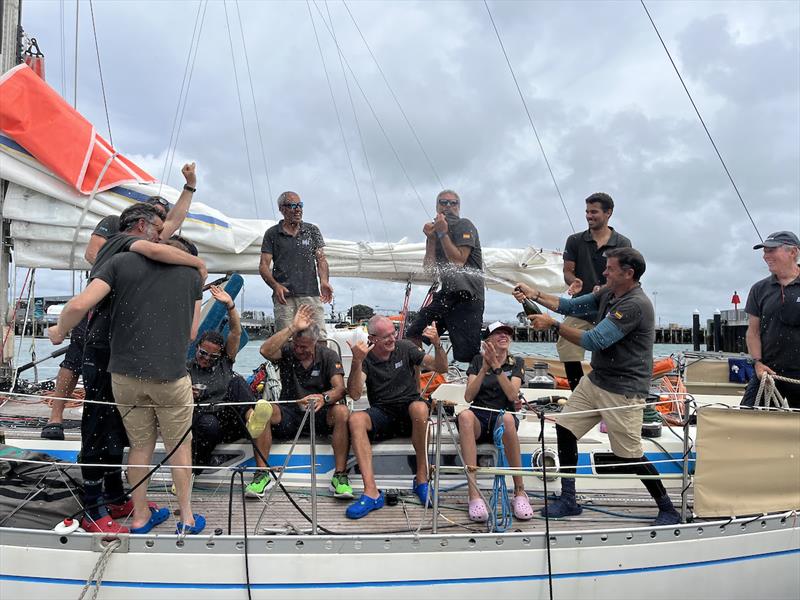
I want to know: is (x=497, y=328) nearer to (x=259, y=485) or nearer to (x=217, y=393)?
(x=259, y=485)

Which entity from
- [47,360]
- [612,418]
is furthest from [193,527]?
[47,360]

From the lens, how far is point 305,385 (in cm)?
488

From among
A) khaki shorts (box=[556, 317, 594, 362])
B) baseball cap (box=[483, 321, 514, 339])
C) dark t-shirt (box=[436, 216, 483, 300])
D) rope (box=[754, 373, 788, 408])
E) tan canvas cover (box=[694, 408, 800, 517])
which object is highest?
dark t-shirt (box=[436, 216, 483, 300])

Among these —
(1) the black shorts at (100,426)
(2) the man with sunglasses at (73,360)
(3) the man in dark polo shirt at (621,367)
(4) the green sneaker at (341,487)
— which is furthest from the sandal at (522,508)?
(2) the man with sunglasses at (73,360)

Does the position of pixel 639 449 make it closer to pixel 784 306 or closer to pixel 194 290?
pixel 784 306

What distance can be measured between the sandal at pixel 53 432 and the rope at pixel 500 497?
11.4 ft

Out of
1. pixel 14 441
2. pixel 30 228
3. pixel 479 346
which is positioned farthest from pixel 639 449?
pixel 30 228

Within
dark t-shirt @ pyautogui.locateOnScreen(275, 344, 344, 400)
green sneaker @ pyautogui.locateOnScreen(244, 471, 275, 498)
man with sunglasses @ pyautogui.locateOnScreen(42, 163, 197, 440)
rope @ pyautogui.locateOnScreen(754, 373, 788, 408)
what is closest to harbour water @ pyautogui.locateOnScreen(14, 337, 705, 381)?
man with sunglasses @ pyautogui.locateOnScreen(42, 163, 197, 440)

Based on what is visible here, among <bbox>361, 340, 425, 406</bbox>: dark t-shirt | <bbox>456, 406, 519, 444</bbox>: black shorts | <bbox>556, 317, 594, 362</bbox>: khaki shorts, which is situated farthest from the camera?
<bbox>556, 317, 594, 362</bbox>: khaki shorts

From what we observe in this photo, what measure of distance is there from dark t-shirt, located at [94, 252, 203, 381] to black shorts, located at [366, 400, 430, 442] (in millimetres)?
1594

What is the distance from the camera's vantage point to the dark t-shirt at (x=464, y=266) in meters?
5.63

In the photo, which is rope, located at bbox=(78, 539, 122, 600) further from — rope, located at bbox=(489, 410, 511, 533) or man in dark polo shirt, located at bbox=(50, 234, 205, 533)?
rope, located at bbox=(489, 410, 511, 533)

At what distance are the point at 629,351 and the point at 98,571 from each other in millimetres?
3401

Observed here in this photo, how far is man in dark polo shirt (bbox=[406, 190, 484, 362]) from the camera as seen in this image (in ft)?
18.5
